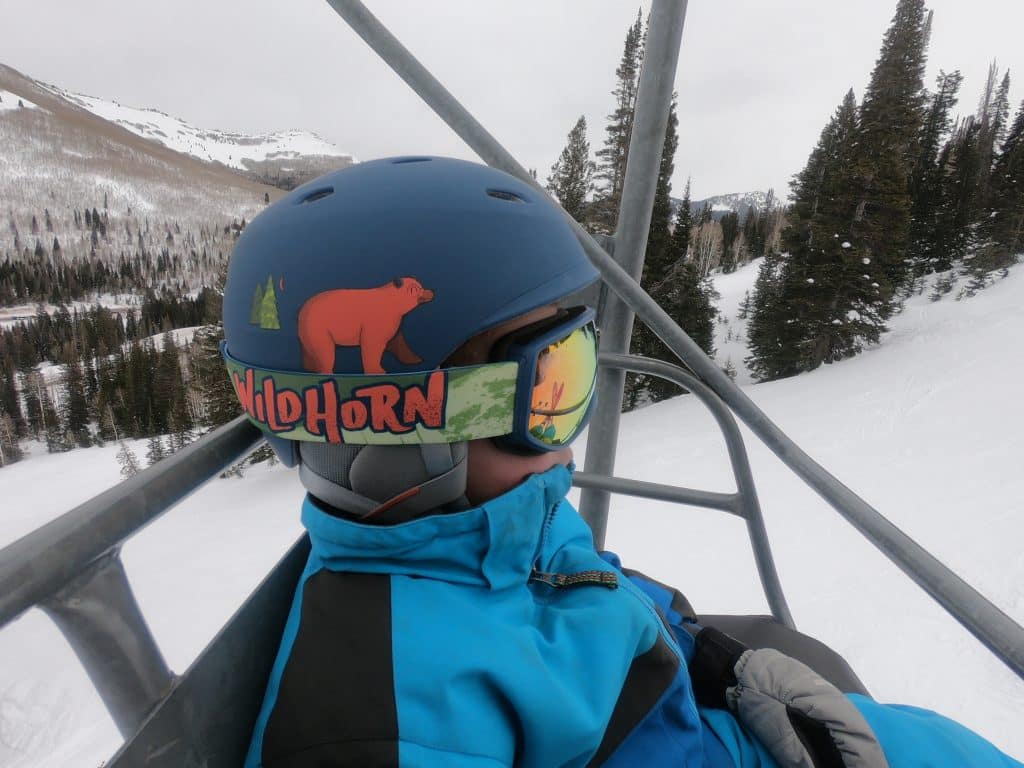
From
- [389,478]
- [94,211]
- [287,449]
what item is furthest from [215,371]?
[94,211]

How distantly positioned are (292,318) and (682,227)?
1979cm

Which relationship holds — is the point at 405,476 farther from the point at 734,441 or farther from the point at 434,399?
the point at 734,441

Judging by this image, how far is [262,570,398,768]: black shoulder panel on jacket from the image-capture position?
75 cm

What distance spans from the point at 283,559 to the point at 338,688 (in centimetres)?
39

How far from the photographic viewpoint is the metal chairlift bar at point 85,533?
53 cm

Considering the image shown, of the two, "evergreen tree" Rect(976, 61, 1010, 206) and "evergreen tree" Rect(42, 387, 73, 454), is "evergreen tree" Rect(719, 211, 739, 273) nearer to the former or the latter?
"evergreen tree" Rect(976, 61, 1010, 206)

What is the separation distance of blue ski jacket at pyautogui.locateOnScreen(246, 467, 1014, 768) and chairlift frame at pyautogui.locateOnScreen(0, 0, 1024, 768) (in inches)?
3.5

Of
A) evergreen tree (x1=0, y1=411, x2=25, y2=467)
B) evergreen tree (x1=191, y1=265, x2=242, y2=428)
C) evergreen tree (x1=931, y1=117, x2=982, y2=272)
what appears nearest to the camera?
evergreen tree (x1=191, y1=265, x2=242, y2=428)

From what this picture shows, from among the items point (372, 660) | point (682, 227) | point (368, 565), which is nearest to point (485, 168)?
point (368, 565)

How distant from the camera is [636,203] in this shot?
1623 mm

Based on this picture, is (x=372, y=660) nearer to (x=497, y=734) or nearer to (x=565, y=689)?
(x=497, y=734)

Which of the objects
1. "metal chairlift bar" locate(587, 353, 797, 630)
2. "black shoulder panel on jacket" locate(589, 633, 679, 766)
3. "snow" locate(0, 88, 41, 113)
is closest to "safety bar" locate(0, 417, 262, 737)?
"black shoulder panel on jacket" locate(589, 633, 679, 766)

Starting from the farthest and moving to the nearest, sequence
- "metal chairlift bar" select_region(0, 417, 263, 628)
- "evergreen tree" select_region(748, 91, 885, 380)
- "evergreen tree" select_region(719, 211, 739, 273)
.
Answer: "evergreen tree" select_region(719, 211, 739, 273), "evergreen tree" select_region(748, 91, 885, 380), "metal chairlift bar" select_region(0, 417, 263, 628)

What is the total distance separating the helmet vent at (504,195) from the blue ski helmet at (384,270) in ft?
0.06
